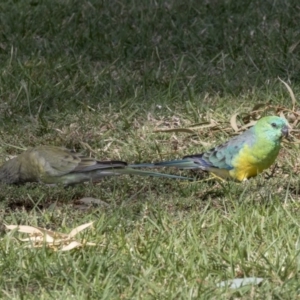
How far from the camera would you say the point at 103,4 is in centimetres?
785

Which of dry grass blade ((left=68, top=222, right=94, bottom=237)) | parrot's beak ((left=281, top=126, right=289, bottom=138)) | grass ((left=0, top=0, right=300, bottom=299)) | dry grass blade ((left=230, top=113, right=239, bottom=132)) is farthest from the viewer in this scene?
dry grass blade ((left=230, top=113, right=239, bottom=132))

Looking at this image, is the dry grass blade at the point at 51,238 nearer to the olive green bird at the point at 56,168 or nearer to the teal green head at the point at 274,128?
the olive green bird at the point at 56,168

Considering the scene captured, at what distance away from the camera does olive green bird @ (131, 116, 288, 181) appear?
→ 5266 mm

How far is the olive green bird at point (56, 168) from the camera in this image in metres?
5.30

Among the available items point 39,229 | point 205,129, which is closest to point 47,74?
point 205,129

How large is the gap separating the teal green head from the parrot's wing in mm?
72

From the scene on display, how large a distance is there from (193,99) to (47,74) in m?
1.09

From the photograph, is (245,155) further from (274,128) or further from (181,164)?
(181,164)

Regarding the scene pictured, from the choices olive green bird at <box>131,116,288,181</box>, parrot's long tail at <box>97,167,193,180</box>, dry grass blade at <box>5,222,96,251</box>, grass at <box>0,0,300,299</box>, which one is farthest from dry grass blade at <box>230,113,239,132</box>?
dry grass blade at <box>5,222,96,251</box>

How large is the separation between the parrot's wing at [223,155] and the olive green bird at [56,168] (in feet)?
0.56

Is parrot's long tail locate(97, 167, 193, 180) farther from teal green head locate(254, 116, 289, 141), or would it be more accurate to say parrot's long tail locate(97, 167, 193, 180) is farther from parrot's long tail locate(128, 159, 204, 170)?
teal green head locate(254, 116, 289, 141)

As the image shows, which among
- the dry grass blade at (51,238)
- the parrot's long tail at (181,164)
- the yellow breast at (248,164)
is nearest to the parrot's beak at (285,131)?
the yellow breast at (248,164)

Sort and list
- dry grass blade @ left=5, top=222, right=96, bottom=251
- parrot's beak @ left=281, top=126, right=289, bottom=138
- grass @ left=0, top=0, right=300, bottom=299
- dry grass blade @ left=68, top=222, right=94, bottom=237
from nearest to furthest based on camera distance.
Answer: grass @ left=0, top=0, right=300, bottom=299, dry grass blade @ left=5, top=222, right=96, bottom=251, dry grass blade @ left=68, top=222, right=94, bottom=237, parrot's beak @ left=281, top=126, right=289, bottom=138

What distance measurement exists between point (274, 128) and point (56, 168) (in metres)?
1.25
